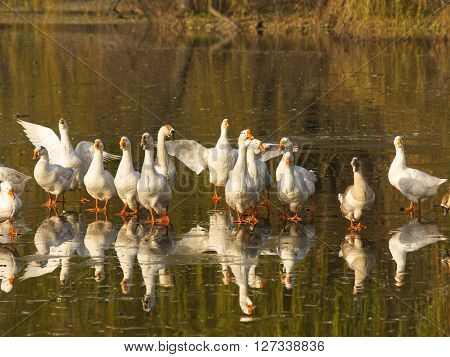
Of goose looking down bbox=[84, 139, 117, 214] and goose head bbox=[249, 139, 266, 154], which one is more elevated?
goose head bbox=[249, 139, 266, 154]

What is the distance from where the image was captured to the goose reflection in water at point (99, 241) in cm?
1100

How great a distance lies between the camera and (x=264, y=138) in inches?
779

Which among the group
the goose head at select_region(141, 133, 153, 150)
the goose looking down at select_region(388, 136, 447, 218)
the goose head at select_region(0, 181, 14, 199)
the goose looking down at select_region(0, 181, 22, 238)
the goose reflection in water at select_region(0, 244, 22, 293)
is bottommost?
the goose reflection in water at select_region(0, 244, 22, 293)

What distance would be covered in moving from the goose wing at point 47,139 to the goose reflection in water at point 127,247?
2.45 m

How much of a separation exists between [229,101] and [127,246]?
46.0 ft

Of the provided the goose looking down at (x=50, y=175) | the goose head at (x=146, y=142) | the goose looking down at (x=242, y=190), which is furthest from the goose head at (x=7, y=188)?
the goose looking down at (x=242, y=190)

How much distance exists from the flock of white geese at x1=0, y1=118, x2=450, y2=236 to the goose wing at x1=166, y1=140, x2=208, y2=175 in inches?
9.9

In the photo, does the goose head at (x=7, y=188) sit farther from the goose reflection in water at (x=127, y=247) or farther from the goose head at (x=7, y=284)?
the goose head at (x=7, y=284)

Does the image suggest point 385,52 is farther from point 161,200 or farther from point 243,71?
point 161,200

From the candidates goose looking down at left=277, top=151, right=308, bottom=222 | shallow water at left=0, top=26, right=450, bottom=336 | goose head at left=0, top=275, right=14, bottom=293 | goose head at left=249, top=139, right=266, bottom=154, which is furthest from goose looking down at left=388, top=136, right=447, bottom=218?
goose head at left=0, top=275, right=14, bottom=293

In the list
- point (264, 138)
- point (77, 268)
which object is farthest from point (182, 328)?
point (264, 138)

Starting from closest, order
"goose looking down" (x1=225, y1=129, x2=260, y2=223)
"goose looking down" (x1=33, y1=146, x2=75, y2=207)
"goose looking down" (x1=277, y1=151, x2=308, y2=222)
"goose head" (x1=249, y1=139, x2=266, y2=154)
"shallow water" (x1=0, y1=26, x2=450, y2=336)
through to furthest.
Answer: "shallow water" (x1=0, y1=26, x2=450, y2=336) < "goose looking down" (x1=225, y1=129, x2=260, y2=223) < "goose looking down" (x1=277, y1=151, x2=308, y2=222) < "goose head" (x1=249, y1=139, x2=266, y2=154) < "goose looking down" (x1=33, y1=146, x2=75, y2=207)

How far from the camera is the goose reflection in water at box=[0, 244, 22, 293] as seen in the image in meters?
10.4

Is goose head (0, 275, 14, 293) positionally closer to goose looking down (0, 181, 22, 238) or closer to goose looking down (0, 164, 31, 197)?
goose looking down (0, 181, 22, 238)
